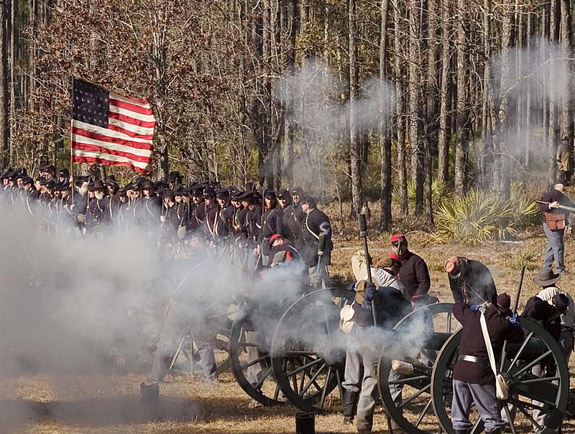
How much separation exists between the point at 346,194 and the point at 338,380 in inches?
914

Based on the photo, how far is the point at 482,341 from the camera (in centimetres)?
813

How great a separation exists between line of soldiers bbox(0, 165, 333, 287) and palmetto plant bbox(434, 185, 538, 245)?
Result: 234 inches

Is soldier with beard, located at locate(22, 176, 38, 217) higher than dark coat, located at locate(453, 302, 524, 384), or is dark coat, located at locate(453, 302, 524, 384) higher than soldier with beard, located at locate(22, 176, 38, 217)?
soldier with beard, located at locate(22, 176, 38, 217)

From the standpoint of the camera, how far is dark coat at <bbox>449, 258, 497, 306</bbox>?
1003 cm

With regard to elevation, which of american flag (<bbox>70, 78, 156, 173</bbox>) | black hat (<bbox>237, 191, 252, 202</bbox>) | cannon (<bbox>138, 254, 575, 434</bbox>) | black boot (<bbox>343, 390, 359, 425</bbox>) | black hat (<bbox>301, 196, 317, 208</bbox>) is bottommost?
black boot (<bbox>343, 390, 359, 425</bbox>)

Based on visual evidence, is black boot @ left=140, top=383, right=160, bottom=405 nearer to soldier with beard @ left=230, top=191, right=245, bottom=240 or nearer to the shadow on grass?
the shadow on grass

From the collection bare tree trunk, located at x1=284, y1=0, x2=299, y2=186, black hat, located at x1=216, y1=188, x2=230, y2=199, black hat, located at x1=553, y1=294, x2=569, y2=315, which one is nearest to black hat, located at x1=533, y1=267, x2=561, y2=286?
black hat, located at x1=553, y1=294, x2=569, y2=315

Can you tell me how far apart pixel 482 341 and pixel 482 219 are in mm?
13911

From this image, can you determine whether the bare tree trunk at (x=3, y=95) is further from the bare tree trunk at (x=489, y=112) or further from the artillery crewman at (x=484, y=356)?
the artillery crewman at (x=484, y=356)

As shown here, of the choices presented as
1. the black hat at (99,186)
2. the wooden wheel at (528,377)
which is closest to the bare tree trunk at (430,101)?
the black hat at (99,186)

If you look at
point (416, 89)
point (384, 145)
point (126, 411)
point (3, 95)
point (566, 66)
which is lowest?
point (126, 411)

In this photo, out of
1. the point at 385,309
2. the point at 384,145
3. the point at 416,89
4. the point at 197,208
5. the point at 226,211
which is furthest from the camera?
the point at 416,89

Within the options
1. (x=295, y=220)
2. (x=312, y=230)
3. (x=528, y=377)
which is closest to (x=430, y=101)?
(x=295, y=220)

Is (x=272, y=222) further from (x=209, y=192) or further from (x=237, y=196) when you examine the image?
(x=209, y=192)
